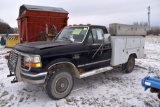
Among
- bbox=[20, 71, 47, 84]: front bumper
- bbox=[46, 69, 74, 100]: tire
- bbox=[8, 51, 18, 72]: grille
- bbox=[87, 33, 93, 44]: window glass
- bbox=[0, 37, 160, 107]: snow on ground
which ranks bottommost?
bbox=[0, 37, 160, 107]: snow on ground

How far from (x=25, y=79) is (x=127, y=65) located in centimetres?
428

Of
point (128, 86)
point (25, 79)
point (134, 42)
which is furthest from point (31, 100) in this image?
point (134, 42)

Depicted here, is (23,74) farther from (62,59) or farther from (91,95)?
(91,95)

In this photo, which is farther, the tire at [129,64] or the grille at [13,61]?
the tire at [129,64]

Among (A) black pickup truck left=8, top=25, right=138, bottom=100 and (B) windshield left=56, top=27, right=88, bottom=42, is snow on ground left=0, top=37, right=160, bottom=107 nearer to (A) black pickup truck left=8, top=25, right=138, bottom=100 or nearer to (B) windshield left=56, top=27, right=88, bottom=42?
(A) black pickup truck left=8, top=25, right=138, bottom=100

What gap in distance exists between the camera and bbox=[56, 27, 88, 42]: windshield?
17.9 feet

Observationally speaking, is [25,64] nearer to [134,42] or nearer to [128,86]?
[128,86]

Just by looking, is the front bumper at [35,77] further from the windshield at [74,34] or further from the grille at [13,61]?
the windshield at [74,34]

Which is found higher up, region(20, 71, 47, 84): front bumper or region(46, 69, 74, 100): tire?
region(20, 71, 47, 84): front bumper

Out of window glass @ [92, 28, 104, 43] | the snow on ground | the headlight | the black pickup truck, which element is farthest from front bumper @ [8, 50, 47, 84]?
window glass @ [92, 28, 104, 43]

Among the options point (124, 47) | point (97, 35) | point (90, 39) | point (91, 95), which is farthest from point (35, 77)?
point (124, 47)

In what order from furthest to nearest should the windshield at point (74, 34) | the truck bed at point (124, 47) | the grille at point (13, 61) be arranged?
the truck bed at point (124, 47)
the windshield at point (74, 34)
the grille at point (13, 61)

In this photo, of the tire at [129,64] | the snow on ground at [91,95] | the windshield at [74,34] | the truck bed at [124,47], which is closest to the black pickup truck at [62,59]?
the windshield at [74,34]

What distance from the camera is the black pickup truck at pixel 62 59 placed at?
14.0ft
